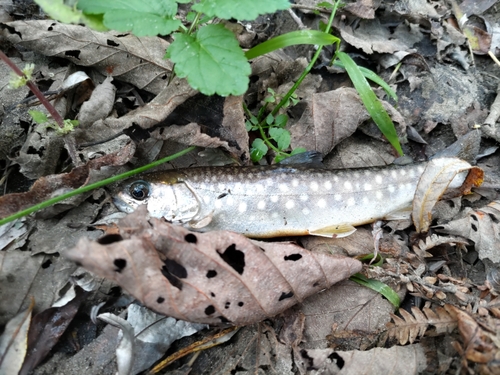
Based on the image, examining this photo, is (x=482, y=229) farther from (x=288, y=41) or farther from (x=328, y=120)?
(x=288, y=41)

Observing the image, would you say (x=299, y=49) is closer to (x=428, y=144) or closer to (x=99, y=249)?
(x=428, y=144)

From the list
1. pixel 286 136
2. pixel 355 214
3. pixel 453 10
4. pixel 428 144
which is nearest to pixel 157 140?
pixel 286 136

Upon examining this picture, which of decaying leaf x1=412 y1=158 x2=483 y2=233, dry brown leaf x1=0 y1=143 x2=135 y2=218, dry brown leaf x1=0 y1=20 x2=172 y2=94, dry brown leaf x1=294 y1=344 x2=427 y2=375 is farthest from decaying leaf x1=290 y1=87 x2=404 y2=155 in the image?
dry brown leaf x1=294 y1=344 x2=427 y2=375

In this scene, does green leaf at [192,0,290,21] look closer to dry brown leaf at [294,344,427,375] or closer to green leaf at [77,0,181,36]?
green leaf at [77,0,181,36]

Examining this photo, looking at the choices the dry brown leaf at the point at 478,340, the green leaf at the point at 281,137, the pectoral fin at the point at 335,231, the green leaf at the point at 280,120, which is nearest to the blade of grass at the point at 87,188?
the green leaf at the point at 281,137

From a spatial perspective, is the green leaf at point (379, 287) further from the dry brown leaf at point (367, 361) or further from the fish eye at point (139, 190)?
the fish eye at point (139, 190)
